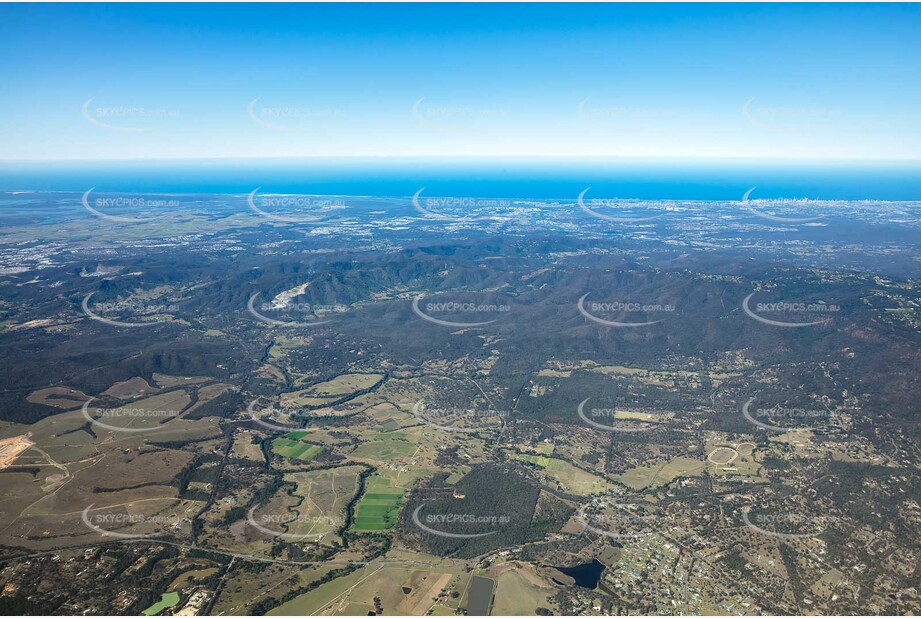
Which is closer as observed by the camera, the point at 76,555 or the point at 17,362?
the point at 76,555

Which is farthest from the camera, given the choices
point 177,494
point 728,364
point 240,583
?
point 728,364

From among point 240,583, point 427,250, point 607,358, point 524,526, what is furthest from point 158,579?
point 427,250

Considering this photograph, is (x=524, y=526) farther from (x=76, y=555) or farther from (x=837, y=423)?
(x=837, y=423)

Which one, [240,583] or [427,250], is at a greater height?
[427,250]

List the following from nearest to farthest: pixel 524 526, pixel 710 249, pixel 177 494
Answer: pixel 524 526
pixel 177 494
pixel 710 249
